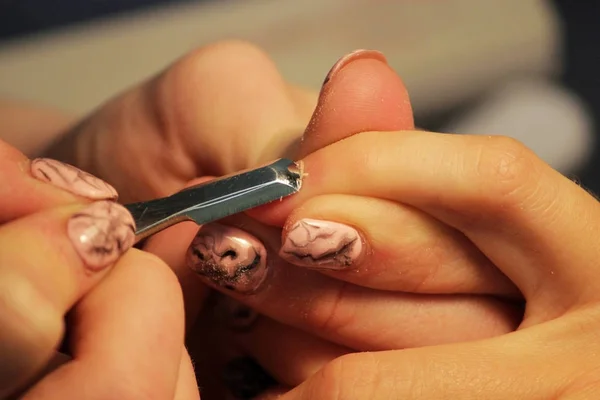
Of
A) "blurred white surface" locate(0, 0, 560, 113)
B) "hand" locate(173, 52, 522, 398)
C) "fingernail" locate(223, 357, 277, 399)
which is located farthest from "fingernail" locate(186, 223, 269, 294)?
"blurred white surface" locate(0, 0, 560, 113)

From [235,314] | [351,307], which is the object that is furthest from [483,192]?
[235,314]

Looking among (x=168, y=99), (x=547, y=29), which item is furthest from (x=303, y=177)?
(x=547, y=29)

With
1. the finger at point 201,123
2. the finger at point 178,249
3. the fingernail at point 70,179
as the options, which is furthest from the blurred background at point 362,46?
the fingernail at point 70,179

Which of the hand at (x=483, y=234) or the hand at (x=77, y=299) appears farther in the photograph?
the hand at (x=483, y=234)

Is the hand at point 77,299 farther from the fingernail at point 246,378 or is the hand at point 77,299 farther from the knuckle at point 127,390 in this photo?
the fingernail at point 246,378

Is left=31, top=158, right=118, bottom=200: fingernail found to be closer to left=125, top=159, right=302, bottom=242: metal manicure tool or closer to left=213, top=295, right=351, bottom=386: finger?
left=125, top=159, right=302, bottom=242: metal manicure tool

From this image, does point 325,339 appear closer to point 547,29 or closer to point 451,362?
point 451,362
